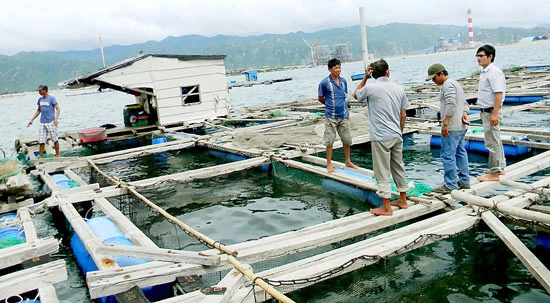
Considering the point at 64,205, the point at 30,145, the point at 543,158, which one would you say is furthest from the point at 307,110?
the point at 64,205

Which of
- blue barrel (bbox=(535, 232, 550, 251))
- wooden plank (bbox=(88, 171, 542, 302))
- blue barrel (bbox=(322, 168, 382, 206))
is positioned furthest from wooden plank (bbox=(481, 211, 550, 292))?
blue barrel (bbox=(322, 168, 382, 206))

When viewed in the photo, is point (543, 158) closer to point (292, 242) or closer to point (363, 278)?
point (363, 278)

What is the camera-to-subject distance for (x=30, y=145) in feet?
49.9

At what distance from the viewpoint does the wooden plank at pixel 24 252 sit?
15.8ft

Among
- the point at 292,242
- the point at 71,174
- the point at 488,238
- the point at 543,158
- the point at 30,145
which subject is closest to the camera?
the point at 292,242

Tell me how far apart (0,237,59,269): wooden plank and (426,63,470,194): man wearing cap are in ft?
17.0

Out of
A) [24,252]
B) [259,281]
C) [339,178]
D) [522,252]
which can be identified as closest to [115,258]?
[24,252]

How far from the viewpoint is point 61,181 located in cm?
926

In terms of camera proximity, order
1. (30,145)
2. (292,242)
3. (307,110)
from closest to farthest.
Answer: (292,242) → (30,145) → (307,110)

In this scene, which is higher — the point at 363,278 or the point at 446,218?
the point at 446,218

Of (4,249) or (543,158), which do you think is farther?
(543,158)

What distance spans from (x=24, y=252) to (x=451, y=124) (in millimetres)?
5696

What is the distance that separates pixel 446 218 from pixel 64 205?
5779mm

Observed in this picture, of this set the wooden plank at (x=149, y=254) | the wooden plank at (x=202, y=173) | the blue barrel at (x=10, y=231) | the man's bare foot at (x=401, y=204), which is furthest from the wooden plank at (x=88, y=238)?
the man's bare foot at (x=401, y=204)
